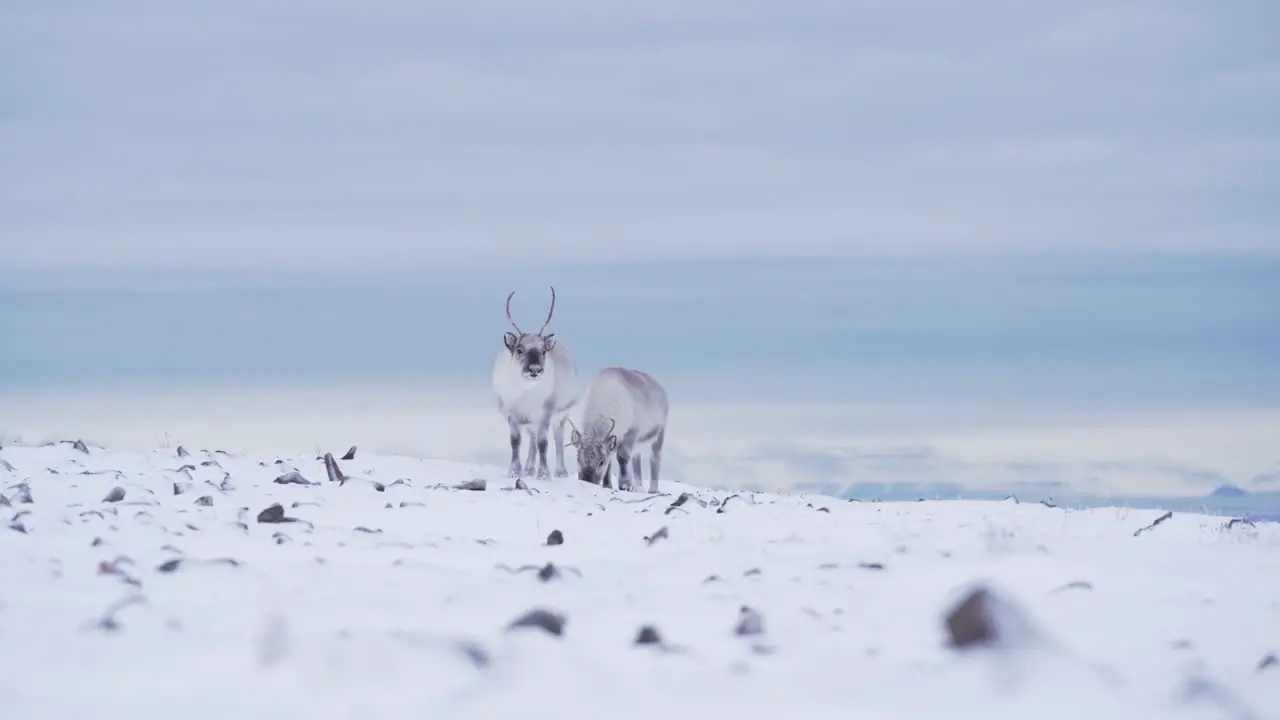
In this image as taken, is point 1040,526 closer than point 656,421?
Yes

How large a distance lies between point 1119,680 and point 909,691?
90cm

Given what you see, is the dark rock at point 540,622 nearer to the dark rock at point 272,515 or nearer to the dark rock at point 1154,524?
the dark rock at point 272,515

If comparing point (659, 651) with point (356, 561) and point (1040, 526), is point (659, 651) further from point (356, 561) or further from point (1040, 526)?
point (1040, 526)

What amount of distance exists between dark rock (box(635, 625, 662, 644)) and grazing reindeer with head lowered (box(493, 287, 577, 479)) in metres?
13.2

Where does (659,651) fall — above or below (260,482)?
above

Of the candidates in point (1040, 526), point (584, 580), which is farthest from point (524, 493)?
point (584, 580)

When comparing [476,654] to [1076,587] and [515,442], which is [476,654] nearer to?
[1076,587]

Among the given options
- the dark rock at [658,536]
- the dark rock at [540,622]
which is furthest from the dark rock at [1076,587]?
the dark rock at [658,536]

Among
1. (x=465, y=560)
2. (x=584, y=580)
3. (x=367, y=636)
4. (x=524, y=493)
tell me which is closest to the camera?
(x=367, y=636)

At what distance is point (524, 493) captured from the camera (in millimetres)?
15000

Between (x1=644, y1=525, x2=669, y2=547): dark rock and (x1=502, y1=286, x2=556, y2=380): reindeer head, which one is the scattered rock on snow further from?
(x1=502, y1=286, x2=556, y2=380): reindeer head

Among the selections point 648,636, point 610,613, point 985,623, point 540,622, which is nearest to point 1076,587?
point 985,623

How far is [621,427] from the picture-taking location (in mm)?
21094

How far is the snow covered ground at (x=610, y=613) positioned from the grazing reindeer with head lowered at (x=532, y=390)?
275 inches
